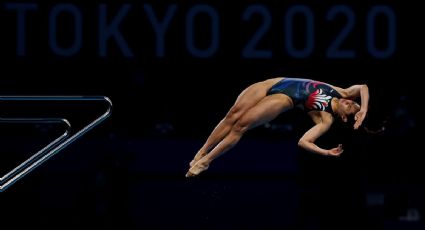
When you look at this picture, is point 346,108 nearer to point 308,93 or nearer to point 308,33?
point 308,93

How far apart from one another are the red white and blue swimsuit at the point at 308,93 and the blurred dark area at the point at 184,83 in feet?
4.55

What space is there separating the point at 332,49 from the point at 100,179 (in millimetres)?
2501

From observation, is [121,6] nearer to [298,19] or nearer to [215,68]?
[215,68]

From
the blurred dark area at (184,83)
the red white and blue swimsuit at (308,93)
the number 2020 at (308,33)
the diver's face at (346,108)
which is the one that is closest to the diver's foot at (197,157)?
the red white and blue swimsuit at (308,93)

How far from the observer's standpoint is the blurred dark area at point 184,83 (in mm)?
6492

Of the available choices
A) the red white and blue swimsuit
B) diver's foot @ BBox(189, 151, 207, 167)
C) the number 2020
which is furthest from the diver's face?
the number 2020

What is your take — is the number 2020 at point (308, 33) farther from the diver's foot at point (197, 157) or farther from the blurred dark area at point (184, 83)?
the diver's foot at point (197, 157)

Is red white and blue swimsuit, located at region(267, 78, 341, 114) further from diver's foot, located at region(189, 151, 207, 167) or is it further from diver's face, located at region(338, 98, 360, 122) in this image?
diver's foot, located at region(189, 151, 207, 167)

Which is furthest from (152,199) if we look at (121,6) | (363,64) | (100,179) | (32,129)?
→ (363,64)

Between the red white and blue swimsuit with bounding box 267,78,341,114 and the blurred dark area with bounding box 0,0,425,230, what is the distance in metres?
1.39

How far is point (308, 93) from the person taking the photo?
5.05 metres

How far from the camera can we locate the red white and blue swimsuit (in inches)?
197

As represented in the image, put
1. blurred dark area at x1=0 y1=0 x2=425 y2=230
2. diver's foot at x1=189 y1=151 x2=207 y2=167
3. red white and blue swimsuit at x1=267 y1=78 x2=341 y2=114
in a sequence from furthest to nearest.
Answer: blurred dark area at x1=0 y1=0 x2=425 y2=230
diver's foot at x1=189 y1=151 x2=207 y2=167
red white and blue swimsuit at x1=267 y1=78 x2=341 y2=114

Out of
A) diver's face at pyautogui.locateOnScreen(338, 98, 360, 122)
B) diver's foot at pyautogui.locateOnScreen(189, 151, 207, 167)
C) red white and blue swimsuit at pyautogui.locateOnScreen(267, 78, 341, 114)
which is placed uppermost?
red white and blue swimsuit at pyautogui.locateOnScreen(267, 78, 341, 114)
